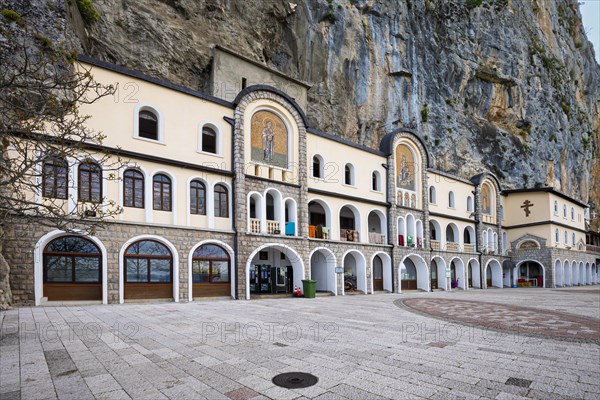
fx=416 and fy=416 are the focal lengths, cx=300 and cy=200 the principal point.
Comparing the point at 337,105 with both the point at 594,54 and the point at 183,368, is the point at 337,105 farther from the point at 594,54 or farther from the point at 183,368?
the point at 594,54

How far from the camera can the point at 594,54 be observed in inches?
2921

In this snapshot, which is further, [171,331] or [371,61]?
[371,61]

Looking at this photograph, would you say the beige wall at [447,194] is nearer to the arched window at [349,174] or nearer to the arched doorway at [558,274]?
the arched window at [349,174]

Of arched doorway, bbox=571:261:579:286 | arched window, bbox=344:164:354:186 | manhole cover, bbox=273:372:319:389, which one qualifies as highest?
arched window, bbox=344:164:354:186

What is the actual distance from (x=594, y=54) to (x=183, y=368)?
91.5 metres

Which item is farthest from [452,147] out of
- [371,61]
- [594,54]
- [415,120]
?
[594,54]

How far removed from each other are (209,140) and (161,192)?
3851 mm

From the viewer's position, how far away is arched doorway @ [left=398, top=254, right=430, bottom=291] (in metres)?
30.4

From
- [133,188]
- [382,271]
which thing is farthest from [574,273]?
[133,188]

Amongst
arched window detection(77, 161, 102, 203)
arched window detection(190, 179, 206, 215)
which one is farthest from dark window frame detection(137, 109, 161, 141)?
arched window detection(190, 179, 206, 215)

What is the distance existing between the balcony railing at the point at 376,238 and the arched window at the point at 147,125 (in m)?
15.4

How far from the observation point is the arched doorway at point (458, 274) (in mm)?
34688

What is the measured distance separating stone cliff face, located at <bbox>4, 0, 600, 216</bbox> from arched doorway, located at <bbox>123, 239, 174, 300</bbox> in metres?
10.8

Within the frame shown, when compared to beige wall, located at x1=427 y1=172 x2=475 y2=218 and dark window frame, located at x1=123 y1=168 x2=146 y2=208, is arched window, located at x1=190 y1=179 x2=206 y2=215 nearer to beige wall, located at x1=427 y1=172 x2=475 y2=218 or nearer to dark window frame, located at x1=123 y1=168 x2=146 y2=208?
dark window frame, located at x1=123 y1=168 x2=146 y2=208
